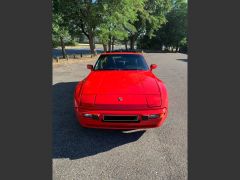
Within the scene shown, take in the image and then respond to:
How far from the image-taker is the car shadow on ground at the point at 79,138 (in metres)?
3.00

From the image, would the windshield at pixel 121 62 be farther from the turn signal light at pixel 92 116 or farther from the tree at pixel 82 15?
the tree at pixel 82 15

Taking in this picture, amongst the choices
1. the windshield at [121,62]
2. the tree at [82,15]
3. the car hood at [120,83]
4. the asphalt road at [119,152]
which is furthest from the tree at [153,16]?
the asphalt road at [119,152]

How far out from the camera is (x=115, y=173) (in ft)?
8.20

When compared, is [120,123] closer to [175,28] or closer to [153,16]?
[153,16]

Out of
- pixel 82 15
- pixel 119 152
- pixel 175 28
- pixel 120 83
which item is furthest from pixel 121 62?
pixel 175 28

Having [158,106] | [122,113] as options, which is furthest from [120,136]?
[158,106]

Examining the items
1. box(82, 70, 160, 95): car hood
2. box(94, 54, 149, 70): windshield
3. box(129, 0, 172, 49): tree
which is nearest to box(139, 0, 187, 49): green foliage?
box(129, 0, 172, 49): tree

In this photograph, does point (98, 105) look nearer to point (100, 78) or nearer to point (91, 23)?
point (100, 78)

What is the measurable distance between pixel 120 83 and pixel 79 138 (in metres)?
1.29

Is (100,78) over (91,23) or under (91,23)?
under

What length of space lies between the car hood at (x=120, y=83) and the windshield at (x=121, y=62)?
0.79ft

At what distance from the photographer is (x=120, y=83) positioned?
3723mm

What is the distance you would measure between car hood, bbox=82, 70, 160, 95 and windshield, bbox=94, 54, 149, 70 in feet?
0.79

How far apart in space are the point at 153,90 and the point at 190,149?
3.86 ft
